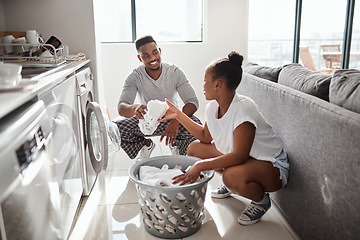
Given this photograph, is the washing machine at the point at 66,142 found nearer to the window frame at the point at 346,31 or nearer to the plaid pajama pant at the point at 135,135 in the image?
the plaid pajama pant at the point at 135,135

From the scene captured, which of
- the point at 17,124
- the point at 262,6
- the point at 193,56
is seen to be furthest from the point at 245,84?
the point at 262,6

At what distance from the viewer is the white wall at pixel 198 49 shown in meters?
4.87

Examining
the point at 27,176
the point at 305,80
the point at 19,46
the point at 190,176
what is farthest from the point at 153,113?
the point at 27,176

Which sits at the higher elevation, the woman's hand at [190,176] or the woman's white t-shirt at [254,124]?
the woman's white t-shirt at [254,124]

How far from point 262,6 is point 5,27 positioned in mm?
4135

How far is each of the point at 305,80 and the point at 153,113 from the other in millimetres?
877

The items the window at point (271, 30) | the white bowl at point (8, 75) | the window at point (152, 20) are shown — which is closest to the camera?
the white bowl at point (8, 75)

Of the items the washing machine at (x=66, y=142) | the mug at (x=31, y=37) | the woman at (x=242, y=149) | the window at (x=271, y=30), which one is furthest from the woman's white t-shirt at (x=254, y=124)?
the window at (x=271, y=30)

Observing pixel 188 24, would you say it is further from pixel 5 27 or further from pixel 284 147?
pixel 284 147

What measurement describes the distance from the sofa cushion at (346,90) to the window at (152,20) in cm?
365

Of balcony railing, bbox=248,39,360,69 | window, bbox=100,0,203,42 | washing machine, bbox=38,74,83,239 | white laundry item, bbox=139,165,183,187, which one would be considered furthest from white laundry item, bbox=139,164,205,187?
balcony railing, bbox=248,39,360,69

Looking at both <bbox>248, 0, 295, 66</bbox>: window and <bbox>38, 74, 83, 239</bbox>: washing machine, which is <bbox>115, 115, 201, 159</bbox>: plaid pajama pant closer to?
<bbox>38, 74, 83, 239</bbox>: washing machine

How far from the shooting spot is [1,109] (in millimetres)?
956

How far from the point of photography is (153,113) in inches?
87.7
